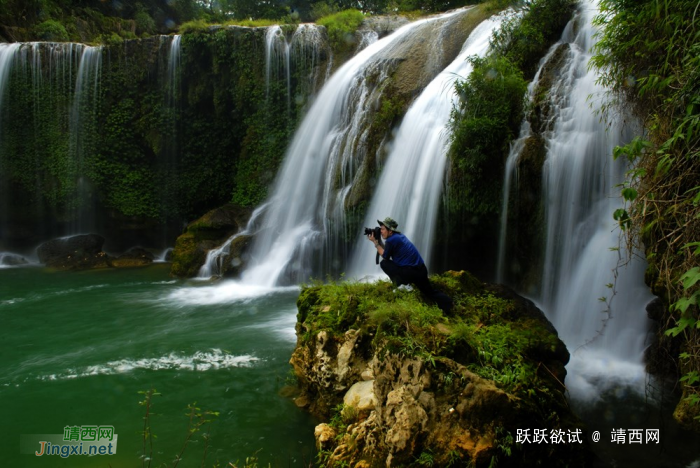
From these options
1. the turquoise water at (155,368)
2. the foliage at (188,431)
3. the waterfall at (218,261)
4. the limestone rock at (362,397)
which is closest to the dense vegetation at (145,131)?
the waterfall at (218,261)

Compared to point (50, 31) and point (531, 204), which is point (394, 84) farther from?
point (50, 31)

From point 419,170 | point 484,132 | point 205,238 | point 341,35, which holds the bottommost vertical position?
point 205,238

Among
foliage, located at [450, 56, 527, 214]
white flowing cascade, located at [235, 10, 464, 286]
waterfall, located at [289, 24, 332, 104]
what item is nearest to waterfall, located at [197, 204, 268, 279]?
white flowing cascade, located at [235, 10, 464, 286]

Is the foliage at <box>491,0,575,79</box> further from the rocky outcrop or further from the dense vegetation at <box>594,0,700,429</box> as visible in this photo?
the rocky outcrop

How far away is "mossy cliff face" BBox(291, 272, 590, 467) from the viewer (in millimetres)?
3508

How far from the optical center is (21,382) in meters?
6.04

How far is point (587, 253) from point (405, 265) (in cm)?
306

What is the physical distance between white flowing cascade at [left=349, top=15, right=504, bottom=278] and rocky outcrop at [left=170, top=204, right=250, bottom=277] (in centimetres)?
408

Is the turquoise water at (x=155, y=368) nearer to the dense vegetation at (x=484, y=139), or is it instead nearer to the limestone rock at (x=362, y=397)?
the limestone rock at (x=362, y=397)

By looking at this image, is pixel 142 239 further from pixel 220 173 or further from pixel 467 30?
pixel 467 30

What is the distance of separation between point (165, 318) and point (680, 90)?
27.2ft

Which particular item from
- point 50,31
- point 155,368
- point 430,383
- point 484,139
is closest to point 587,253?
point 484,139

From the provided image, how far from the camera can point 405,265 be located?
16.6 ft

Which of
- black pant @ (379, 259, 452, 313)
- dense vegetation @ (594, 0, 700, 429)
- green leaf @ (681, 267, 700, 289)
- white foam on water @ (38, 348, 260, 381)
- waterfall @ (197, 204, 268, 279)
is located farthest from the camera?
waterfall @ (197, 204, 268, 279)
